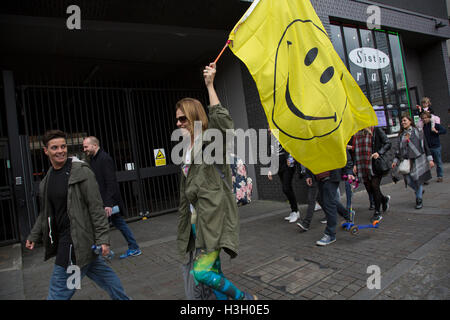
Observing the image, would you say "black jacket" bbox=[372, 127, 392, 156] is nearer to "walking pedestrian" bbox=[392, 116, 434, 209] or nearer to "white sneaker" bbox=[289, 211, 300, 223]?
"walking pedestrian" bbox=[392, 116, 434, 209]

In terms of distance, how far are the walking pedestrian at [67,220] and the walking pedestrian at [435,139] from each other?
8872 mm

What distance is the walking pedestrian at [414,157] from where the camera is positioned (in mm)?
5848

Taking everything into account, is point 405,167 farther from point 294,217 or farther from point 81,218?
point 81,218

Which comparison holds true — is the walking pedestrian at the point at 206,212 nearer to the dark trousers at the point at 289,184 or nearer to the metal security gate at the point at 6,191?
the dark trousers at the point at 289,184

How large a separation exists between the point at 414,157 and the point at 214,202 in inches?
205

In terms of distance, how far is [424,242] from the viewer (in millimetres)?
4109

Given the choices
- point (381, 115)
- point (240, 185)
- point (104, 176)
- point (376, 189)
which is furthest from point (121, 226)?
point (381, 115)

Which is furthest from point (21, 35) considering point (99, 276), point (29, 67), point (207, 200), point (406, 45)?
point (406, 45)

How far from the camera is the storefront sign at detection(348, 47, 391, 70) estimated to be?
29.5ft

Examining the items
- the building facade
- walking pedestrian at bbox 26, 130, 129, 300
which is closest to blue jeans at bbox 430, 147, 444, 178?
the building facade

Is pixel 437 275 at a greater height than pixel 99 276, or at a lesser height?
lesser

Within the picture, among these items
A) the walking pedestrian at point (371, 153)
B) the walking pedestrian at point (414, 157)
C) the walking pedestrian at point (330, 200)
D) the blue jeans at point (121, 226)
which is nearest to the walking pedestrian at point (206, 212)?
the walking pedestrian at point (330, 200)
